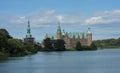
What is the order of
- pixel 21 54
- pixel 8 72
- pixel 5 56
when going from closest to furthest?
pixel 8 72 → pixel 5 56 → pixel 21 54

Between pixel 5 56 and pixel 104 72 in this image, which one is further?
pixel 5 56

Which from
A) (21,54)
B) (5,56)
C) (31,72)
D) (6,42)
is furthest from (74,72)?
(21,54)

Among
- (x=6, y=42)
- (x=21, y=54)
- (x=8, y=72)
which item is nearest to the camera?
(x=8, y=72)

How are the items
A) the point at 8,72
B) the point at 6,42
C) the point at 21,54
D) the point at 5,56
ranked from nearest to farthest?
the point at 8,72 < the point at 5,56 < the point at 6,42 < the point at 21,54

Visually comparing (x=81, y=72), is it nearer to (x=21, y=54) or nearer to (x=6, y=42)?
(x=6, y=42)

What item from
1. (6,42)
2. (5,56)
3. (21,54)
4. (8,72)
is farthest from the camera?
(21,54)

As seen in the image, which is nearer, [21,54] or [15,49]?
[15,49]

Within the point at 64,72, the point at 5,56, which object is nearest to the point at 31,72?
the point at 64,72

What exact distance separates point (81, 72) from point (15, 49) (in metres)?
63.7

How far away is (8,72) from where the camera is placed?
167ft

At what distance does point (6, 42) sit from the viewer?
107 metres

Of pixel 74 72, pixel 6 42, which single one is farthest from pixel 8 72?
pixel 6 42

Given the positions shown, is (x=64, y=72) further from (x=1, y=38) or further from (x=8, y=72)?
(x=1, y=38)

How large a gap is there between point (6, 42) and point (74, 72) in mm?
57948
